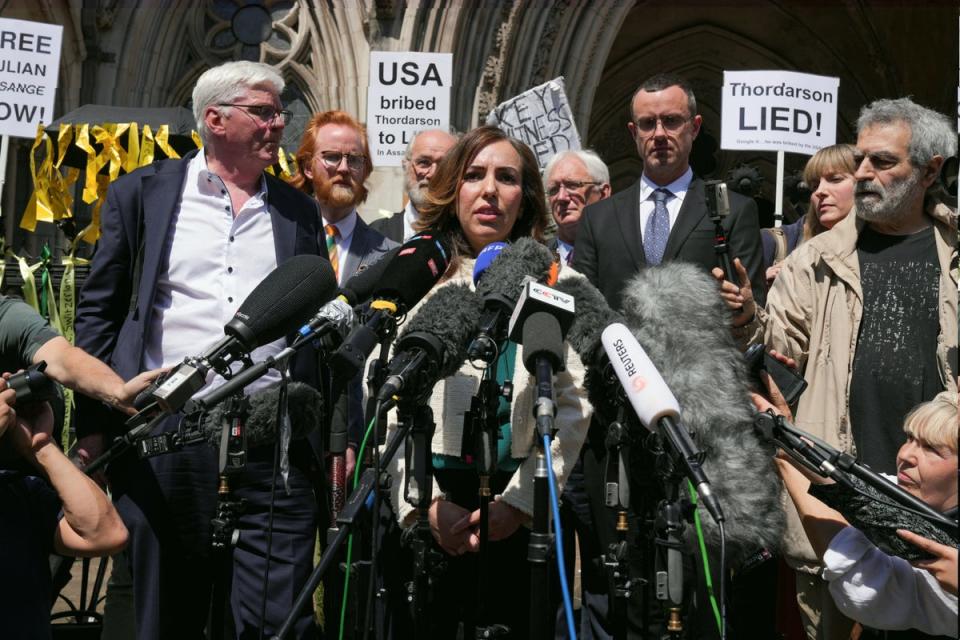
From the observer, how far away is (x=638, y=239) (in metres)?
5.00

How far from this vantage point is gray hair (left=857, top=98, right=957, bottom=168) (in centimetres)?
492

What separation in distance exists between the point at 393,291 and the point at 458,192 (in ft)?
3.26

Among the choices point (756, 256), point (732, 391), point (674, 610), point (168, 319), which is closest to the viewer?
point (674, 610)

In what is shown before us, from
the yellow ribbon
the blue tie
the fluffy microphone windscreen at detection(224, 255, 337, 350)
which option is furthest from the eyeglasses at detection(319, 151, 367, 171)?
the yellow ribbon

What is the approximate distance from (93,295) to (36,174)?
17.1 ft

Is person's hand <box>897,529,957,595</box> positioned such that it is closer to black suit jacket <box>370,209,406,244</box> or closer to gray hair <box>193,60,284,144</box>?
gray hair <box>193,60,284,144</box>

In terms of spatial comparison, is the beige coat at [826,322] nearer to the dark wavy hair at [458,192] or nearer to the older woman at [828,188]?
the dark wavy hair at [458,192]

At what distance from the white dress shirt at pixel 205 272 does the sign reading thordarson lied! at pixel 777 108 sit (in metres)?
5.21

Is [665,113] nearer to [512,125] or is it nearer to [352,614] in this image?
[352,614]

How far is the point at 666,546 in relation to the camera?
11.0ft

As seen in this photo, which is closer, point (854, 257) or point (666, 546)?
point (666, 546)

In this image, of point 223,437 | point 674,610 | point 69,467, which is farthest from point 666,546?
point 69,467

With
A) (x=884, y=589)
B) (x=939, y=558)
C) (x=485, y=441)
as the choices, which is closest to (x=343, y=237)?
(x=485, y=441)

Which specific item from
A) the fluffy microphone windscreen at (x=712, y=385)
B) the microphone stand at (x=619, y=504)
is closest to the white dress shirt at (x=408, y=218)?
the fluffy microphone windscreen at (x=712, y=385)
